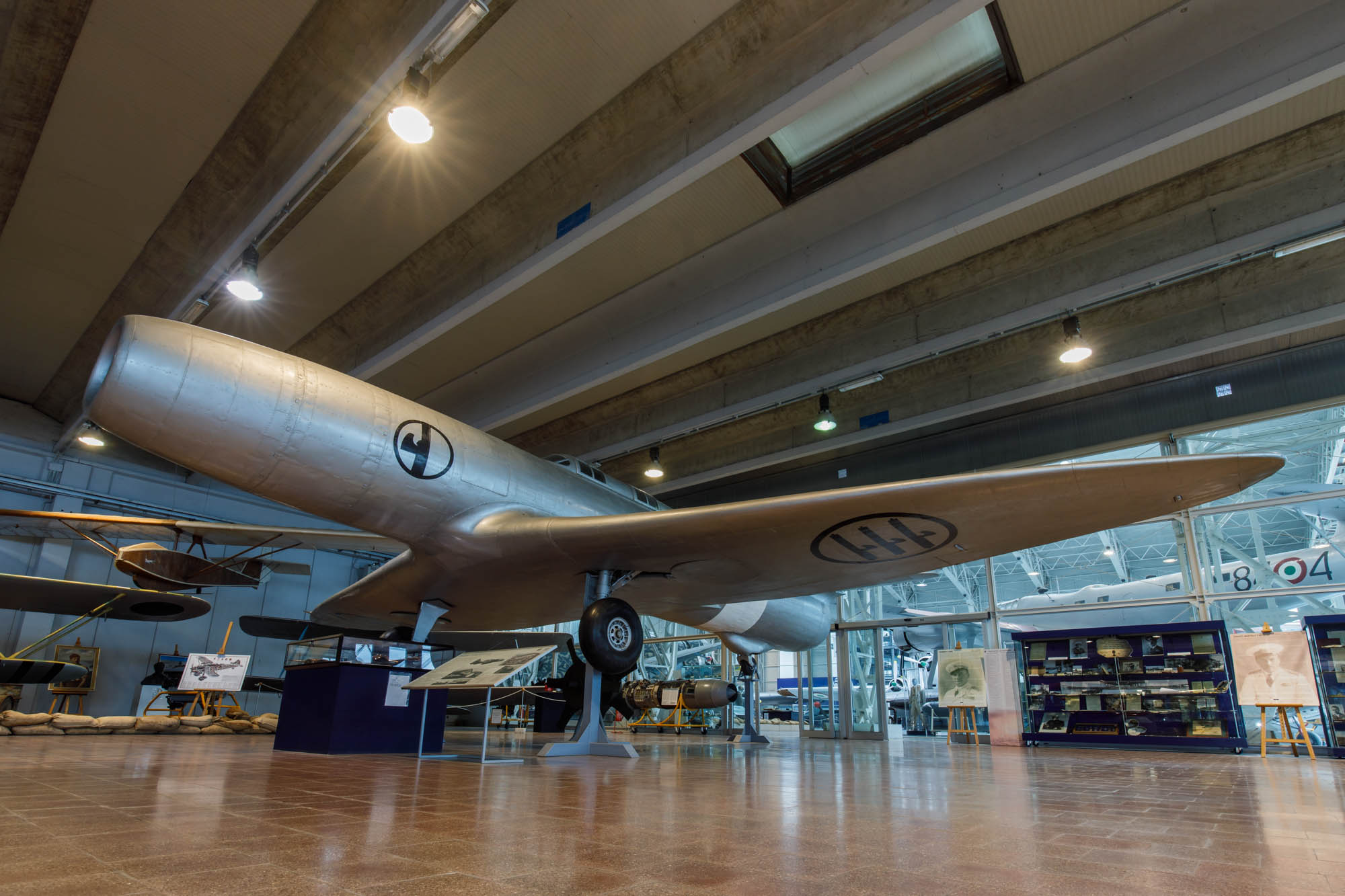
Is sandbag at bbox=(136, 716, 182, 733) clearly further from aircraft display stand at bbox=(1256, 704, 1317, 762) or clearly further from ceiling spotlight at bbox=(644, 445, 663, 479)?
aircraft display stand at bbox=(1256, 704, 1317, 762)

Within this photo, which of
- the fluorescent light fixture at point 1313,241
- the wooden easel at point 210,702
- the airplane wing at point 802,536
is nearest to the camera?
the airplane wing at point 802,536

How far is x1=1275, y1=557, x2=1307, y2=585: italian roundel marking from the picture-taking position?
35.7 feet

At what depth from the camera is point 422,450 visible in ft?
20.4

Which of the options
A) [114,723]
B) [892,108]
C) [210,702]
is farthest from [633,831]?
[210,702]

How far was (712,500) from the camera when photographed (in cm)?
1692

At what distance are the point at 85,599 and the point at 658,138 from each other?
1182 cm

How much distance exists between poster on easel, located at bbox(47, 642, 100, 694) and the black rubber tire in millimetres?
12994

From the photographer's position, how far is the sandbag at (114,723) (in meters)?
10.1

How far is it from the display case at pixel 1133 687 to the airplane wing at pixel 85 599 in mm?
14347

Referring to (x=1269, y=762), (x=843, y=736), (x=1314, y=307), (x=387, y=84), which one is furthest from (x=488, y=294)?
(x=843, y=736)

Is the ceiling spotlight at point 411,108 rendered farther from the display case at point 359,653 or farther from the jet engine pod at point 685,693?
the jet engine pod at point 685,693

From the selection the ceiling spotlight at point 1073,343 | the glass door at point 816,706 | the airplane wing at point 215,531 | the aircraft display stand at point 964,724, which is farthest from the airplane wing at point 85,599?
the ceiling spotlight at point 1073,343

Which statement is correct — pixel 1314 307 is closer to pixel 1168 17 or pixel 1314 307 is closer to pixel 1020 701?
pixel 1168 17

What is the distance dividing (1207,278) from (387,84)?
32.5ft
